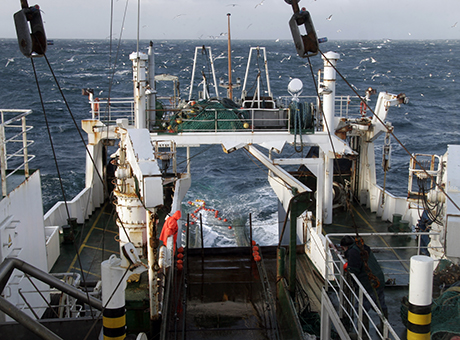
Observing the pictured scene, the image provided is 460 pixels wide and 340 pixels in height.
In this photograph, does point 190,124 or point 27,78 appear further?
point 27,78

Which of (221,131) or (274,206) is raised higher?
A: (221,131)

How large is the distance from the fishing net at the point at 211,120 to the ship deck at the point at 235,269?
3502 millimetres

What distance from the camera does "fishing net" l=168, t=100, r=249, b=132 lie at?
1366 cm

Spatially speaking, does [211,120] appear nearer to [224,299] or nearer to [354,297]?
[224,299]

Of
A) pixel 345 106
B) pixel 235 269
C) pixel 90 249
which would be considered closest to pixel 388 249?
pixel 235 269

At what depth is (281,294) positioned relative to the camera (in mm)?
9945

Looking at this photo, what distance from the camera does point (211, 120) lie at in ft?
44.4

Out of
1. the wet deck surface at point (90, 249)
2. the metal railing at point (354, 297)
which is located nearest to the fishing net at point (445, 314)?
the metal railing at point (354, 297)

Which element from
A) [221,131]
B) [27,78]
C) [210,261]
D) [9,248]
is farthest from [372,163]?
[27,78]

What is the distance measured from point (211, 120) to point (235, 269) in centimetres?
423

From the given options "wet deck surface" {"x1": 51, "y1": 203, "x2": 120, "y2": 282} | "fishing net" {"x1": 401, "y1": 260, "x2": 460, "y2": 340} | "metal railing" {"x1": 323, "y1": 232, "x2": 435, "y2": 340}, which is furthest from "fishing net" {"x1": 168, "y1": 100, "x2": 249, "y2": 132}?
"fishing net" {"x1": 401, "y1": 260, "x2": 460, "y2": 340}

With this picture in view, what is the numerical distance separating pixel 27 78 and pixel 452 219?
202 feet

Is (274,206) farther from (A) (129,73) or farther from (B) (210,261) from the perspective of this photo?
(A) (129,73)

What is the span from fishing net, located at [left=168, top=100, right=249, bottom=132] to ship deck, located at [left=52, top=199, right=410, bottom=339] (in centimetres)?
350
